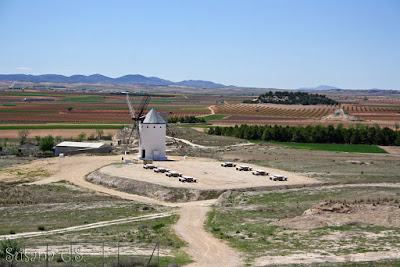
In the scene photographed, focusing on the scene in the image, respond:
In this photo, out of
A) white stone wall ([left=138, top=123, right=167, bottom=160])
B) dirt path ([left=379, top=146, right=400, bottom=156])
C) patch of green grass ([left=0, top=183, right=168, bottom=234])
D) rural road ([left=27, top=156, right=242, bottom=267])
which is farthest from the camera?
dirt path ([left=379, top=146, right=400, bottom=156])

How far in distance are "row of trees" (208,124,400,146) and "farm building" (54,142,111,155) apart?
3126 cm

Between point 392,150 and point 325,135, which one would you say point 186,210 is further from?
point 325,135

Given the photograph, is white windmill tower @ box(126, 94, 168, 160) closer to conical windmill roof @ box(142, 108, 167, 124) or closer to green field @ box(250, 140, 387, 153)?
conical windmill roof @ box(142, 108, 167, 124)

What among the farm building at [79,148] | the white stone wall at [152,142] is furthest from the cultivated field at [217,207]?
the farm building at [79,148]


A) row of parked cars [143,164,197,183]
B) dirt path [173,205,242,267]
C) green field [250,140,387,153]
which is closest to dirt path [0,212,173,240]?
dirt path [173,205,242,267]

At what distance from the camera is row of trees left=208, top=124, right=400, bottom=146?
299 ft

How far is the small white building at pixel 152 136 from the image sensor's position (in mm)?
68125

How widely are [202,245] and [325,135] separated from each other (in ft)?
229

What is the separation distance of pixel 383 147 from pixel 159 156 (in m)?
40.6

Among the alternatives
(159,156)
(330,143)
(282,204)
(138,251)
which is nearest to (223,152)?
(159,156)

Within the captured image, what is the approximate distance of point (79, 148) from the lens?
80250 millimetres

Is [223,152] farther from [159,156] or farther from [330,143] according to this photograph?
[330,143]

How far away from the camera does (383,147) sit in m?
87.4

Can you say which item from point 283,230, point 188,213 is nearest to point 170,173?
point 188,213
